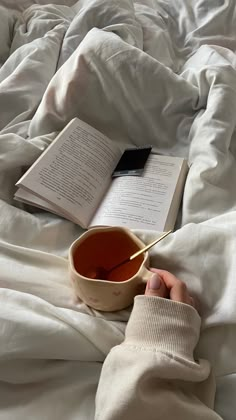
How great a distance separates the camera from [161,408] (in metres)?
0.51

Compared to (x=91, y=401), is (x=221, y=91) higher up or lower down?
higher up

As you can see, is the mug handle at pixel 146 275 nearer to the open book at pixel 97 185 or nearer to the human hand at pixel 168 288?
the human hand at pixel 168 288

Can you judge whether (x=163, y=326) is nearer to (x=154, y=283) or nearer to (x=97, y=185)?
(x=154, y=283)

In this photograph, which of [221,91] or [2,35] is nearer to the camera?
[221,91]

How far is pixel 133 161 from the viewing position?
885 mm

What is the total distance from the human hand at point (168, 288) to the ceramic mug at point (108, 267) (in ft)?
0.06

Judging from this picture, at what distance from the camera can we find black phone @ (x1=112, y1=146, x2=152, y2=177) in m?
0.87

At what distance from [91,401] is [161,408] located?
0.32ft

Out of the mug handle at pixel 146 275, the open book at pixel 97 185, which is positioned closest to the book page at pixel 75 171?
the open book at pixel 97 185

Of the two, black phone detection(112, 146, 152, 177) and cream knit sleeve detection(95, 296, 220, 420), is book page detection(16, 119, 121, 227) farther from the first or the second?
cream knit sleeve detection(95, 296, 220, 420)

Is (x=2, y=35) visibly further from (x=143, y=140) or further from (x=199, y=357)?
(x=199, y=357)

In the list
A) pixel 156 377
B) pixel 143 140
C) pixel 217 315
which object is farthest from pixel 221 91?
pixel 156 377

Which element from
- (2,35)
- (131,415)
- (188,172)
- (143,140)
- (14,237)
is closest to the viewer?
(131,415)

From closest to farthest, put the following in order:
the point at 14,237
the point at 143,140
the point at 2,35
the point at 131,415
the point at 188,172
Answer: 1. the point at 131,415
2. the point at 14,237
3. the point at 188,172
4. the point at 143,140
5. the point at 2,35
